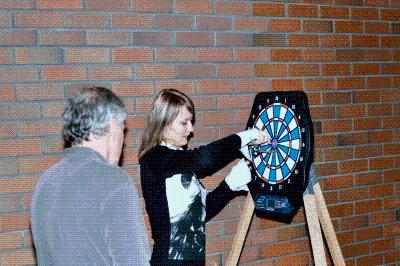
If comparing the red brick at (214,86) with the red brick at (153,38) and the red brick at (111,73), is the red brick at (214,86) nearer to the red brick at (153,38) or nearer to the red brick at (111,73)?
the red brick at (153,38)

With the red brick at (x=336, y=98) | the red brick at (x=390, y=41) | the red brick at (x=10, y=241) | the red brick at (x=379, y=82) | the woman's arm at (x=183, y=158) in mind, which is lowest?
the red brick at (x=10, y=241)

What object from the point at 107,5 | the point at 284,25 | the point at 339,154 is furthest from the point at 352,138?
the point at 107,5

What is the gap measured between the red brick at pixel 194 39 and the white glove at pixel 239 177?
708mm

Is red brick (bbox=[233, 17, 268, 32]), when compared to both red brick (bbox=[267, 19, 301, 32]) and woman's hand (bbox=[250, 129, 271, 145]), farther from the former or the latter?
woman's hand (bbox=[250, 129, 271, 145])

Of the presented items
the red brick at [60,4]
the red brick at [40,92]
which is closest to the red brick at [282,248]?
the red brick at [40,92]

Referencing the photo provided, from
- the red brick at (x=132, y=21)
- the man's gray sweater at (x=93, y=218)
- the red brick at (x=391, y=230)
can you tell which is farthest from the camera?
the red brick at (x=391, y=230)

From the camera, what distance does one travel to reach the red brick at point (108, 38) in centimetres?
297

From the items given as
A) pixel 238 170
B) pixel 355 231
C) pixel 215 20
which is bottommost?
pixel 355 231

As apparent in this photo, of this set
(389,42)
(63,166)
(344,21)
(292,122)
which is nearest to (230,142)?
(292,122)

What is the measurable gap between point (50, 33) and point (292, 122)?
4.27 feet

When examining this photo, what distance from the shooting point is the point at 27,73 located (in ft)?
9.37

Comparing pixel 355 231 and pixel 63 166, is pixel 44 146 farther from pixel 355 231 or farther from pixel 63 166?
pixel 355 231

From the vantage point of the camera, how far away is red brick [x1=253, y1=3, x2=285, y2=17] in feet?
11.1

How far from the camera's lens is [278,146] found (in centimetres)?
289
